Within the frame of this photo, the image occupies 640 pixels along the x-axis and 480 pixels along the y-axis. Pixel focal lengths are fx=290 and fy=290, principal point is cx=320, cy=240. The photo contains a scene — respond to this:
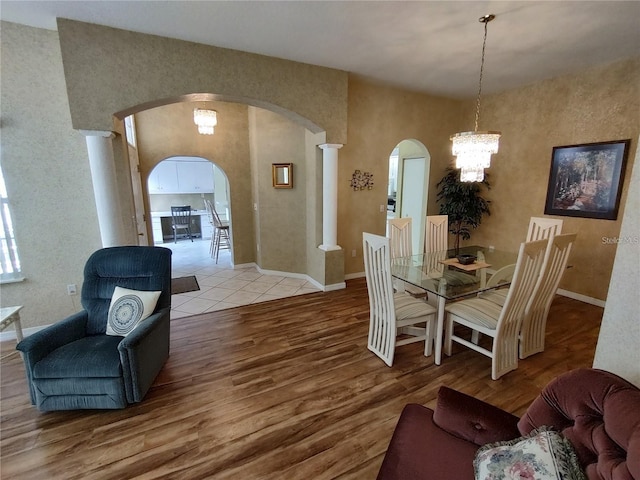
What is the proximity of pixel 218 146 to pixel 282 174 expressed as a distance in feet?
4.42

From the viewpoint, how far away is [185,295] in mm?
4137

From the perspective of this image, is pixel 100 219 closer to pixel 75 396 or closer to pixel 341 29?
pixel 75 396

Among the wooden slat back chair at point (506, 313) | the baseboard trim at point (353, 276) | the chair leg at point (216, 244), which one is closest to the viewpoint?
the wooden slat back chair at point (506, 313)

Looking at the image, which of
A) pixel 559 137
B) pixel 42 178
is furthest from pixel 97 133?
pixel 559 137

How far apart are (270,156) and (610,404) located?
4577mm

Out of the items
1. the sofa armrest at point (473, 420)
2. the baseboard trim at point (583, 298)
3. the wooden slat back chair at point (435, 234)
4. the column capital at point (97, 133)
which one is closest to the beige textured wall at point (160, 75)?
the column capital at point (97, 133)

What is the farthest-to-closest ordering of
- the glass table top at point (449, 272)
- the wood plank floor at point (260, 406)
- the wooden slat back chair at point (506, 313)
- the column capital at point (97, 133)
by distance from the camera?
the column capital at point (97, 133), the glass table top at point (449, 272), the wooden slat back chair at point (506, 313), the wood plank floor at point (260, 406)

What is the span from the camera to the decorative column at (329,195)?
13.1 feet

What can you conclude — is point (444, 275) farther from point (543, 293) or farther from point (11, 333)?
point (11, 333)

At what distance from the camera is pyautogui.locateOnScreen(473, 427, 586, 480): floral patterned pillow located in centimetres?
92

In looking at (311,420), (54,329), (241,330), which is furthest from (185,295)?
(311,420)

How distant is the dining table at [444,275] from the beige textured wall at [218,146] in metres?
3.27

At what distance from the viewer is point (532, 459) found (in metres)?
0.98

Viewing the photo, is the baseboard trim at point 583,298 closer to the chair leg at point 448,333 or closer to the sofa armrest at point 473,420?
the chair leg at point 448,333
